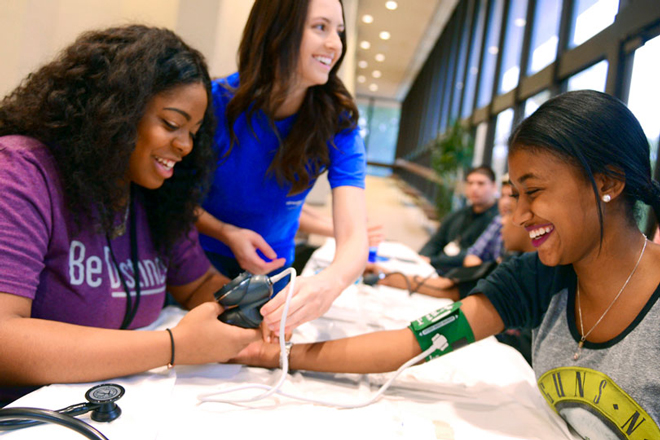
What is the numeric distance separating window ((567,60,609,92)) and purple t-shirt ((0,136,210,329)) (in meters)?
2.96

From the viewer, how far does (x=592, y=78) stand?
3.27 m

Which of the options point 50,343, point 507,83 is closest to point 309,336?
point 50,343

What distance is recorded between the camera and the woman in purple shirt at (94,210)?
75cm

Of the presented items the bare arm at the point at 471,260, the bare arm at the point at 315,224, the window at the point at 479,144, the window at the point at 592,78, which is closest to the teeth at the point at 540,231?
the bare arm at the point at 315,224

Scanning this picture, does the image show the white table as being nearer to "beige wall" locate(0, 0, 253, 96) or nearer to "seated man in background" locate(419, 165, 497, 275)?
"beige wall" locate(0, 0, 253, 96)

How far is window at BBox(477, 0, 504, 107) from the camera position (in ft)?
A: 21.1

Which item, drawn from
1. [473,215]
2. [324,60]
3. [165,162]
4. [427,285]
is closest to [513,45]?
[473,215]

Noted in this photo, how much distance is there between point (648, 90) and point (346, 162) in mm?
2069

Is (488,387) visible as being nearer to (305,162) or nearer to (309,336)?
(309,336)

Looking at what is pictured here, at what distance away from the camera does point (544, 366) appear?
973 millimetres

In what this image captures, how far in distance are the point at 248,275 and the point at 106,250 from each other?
1.08 feet

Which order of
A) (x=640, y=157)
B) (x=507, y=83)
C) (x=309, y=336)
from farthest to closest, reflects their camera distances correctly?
(x=507, y=83) → (x=309, y=336) → (x=640, y=157)

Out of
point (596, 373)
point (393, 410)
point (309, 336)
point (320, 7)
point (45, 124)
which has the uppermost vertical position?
point (320, 7)

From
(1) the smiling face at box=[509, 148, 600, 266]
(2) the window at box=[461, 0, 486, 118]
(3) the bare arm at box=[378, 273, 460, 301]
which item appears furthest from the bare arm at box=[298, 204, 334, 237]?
(2) the window at box=[461, 0, 486, 118]
